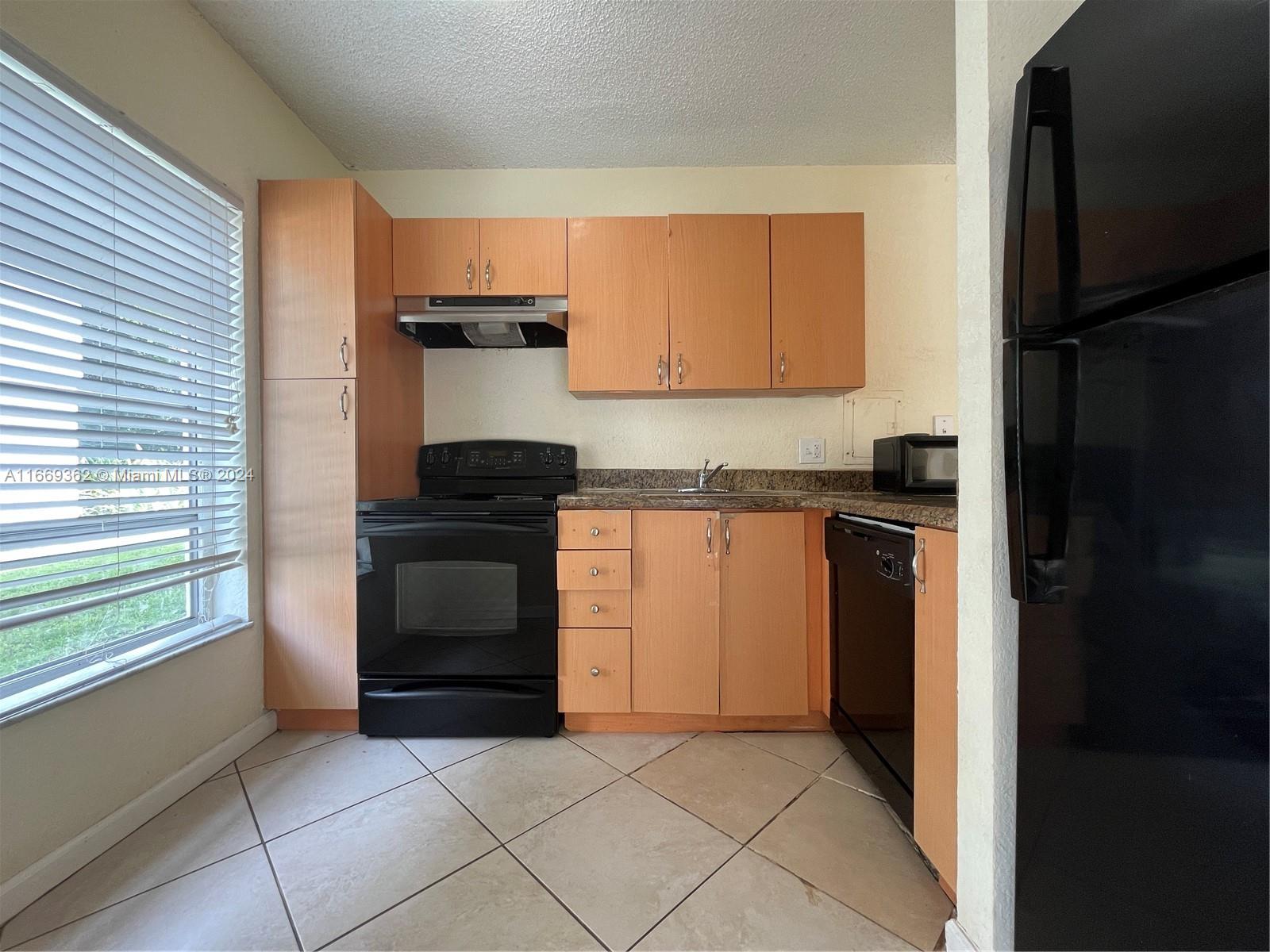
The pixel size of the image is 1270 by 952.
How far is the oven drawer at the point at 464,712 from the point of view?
5.14 ft

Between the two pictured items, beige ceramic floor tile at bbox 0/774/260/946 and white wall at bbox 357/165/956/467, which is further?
white wall at bbox 357/165/956/467

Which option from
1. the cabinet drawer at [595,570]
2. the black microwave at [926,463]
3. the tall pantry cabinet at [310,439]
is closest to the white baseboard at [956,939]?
the cabinet drawer at [595,570]

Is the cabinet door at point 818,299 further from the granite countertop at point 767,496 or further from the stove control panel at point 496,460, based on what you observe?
the stove control panel at point 496,460

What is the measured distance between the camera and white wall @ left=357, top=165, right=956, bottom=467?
2117 mm

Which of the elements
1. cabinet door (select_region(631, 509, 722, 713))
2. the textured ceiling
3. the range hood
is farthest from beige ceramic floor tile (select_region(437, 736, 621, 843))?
the textured ceiling

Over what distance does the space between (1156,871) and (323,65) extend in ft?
9.49

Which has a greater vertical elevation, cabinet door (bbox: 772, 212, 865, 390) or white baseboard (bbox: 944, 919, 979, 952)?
cabinet door (bbox: 772, 212, 865, 390)

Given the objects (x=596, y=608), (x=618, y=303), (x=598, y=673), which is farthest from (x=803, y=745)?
(x=618, y=303)

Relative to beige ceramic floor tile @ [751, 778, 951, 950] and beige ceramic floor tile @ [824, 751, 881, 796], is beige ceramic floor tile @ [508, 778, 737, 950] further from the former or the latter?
beige ceramic floor tile @ [824, 751, 881, 796]

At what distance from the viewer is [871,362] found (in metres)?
2.13

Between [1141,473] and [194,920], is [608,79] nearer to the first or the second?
[1141,473]

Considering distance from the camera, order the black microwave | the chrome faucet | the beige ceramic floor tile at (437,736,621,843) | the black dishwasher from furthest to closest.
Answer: the chrome faucet → the black microwave → the beige ceramic floor tile at (437,736,621,843) → the black dishwasher

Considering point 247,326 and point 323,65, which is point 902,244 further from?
point 247,326

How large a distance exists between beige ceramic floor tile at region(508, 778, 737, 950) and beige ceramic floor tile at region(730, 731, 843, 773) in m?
0.44
